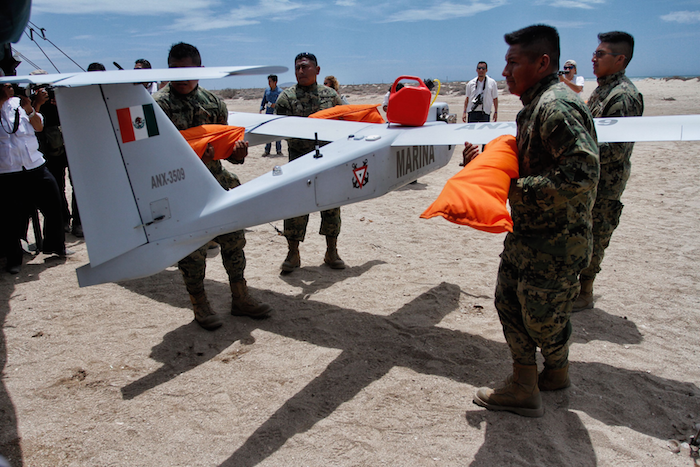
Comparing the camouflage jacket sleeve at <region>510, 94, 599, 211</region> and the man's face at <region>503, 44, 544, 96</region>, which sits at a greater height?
the man's face at <region>503, 44, 544, 96</region>

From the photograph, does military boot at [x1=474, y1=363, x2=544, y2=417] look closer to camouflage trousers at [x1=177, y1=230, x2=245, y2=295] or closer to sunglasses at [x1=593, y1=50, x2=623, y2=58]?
camouflage trousers at [x1=177, y1=230, x2=245, y2=295]

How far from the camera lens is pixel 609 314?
4602 millimetres

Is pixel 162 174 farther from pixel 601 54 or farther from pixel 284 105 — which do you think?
pixel 601 54

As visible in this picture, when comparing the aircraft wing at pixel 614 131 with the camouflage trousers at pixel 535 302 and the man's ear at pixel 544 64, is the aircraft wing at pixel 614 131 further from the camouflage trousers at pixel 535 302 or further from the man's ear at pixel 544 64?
the camouflage trousers at pixel 535 302

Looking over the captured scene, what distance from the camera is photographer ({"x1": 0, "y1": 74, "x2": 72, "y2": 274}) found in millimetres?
5578

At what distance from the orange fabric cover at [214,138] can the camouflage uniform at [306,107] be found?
1.64 metres

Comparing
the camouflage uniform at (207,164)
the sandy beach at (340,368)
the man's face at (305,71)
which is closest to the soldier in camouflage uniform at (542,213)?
the sandy beach at (340,368)

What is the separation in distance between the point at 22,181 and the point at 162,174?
3917 mm

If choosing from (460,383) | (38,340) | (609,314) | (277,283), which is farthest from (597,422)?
(38,340)

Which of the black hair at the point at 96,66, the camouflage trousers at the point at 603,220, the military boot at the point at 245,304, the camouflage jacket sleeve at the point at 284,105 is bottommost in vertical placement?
the military boot at the point at 245,304

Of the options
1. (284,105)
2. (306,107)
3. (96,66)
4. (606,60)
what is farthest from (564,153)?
(96,66)

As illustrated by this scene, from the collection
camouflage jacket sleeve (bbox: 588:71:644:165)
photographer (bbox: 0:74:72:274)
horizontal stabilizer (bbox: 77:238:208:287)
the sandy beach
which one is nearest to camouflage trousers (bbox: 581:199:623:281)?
camouflage jacket sleeve (bbox: 588:71:644:165)

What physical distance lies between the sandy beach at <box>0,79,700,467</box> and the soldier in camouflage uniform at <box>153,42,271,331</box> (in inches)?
7.8

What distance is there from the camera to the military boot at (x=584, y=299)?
4637 millimetres
